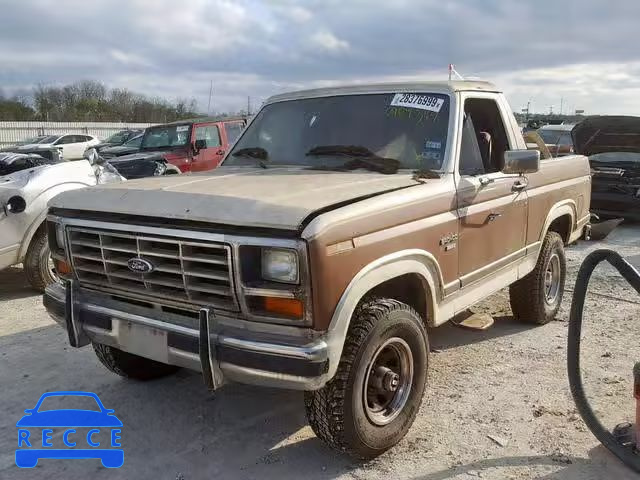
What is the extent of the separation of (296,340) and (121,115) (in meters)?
52.4

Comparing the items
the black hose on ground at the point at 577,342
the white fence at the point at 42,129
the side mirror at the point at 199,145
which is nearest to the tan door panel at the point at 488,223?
the black hose on ground at the point at 577,342

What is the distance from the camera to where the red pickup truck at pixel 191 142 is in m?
11.8

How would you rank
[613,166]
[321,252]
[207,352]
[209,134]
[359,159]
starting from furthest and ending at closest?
[209,134]
[613,166]
[359,159]
[207,352]
[321,252]

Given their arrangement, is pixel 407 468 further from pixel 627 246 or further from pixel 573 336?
pixel 627 246

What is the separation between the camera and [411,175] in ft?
12.4

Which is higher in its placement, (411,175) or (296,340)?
(411,175)

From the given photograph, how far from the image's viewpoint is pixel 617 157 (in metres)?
10.6

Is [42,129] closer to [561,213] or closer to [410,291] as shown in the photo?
[561,213]

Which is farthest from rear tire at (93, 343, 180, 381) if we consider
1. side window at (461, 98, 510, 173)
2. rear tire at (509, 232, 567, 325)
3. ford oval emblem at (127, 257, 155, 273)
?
rear tire at (509, 232, 567, 325)

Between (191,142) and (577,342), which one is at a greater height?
(191,142)

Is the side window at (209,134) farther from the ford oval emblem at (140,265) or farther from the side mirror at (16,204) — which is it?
the ford oval emblem at (140,265)

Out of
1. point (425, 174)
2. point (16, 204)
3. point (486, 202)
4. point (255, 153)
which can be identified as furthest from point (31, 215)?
point (486, 202)

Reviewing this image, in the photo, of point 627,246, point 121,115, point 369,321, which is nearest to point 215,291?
point 369,321

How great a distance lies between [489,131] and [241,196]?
2.56 m
